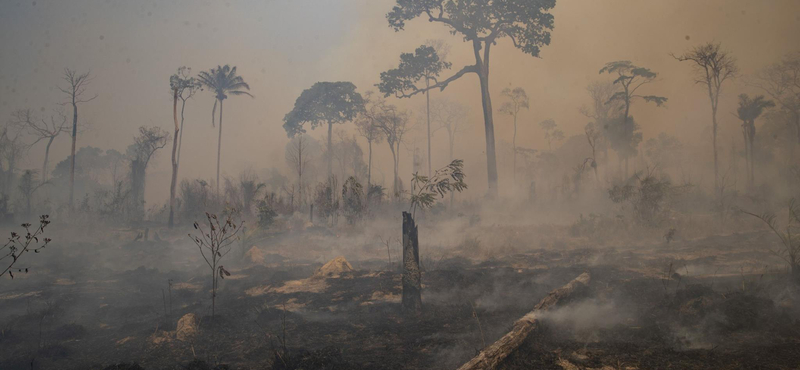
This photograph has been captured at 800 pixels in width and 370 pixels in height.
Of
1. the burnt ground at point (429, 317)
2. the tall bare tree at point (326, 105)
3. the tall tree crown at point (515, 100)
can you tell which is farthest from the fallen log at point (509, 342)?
the tall tree crown at point (515, 100)

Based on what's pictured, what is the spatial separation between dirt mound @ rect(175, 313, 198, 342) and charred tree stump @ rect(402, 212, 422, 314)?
4046 millimetres

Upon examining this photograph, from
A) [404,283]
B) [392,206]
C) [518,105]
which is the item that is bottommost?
[404,283]

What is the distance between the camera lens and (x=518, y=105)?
40.4m

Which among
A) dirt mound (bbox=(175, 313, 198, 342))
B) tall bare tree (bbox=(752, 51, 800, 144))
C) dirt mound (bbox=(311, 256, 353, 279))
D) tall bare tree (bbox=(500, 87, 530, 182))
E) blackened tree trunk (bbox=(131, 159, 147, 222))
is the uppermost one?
tall bare tree (bbox=(500, 87, 530, 182))

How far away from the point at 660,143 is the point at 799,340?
148ft

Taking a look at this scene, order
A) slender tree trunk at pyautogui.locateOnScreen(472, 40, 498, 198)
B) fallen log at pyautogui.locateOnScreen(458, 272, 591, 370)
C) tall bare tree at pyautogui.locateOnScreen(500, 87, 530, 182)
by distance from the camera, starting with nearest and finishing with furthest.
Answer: fallen log at pyautogui.locateOnScreen(458, 272, 591, 370) → slender tree trunk at pyautogui.locateOnScreen(472, 40, 498, 198) → tall bare tree at pyautogui.locateOnScreen(500, 87, 530, 182)

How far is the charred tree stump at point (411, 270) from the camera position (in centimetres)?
762

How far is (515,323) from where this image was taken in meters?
5.75

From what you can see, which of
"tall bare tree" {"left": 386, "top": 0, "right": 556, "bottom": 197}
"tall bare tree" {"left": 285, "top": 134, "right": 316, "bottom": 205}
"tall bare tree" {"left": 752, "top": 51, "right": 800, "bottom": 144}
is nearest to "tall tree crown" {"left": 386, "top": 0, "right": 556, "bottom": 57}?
"tall bare tree" {"left": 386, "top": 0, "right": 556, "bottom": 197}

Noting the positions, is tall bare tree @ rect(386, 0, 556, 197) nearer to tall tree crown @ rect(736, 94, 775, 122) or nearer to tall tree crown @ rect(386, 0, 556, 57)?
tall tree crown @ rect(386, 0, 556, 57)

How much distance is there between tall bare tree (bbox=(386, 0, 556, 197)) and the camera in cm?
2436

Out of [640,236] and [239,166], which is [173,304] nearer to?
[640,236]

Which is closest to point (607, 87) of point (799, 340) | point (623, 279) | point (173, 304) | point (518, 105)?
point (518, 105)

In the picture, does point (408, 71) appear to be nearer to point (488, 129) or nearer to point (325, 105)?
point (488, 129)
